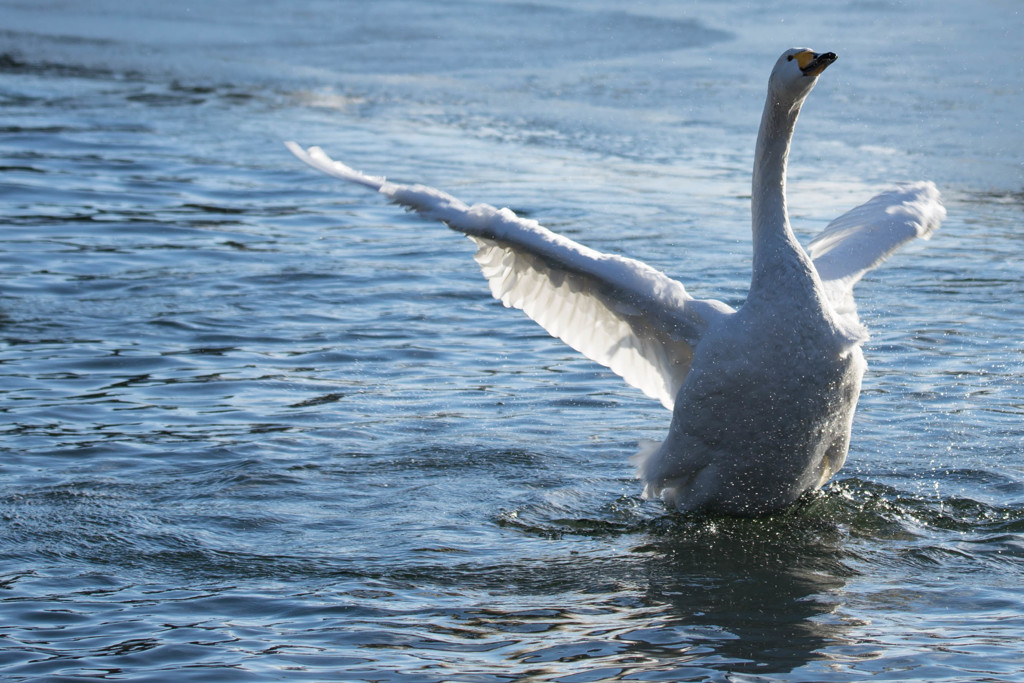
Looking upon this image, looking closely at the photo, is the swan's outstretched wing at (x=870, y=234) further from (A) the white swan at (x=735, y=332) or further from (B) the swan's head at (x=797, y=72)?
(B) the swan's head at (x=797, y=72)

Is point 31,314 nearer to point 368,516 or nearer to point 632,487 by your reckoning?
point 368,516

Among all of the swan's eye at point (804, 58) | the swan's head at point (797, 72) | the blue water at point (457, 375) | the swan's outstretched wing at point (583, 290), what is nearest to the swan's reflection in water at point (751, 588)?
the blue water at point (457, 375)

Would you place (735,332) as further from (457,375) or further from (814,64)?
(457,375)

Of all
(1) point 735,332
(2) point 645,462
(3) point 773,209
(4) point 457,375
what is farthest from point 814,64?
(4) point 457,375

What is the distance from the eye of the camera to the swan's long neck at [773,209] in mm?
5410

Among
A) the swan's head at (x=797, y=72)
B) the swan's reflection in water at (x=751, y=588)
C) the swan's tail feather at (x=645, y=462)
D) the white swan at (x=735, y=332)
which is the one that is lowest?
the swan's reflection in water at (x=751, y=588)

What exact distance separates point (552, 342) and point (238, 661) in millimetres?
4535

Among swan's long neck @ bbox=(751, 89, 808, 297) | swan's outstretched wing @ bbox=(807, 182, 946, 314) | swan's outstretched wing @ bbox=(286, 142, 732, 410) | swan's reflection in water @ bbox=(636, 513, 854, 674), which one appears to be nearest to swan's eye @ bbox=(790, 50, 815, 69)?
swan's long neck @ bbox=(751, 89, 808, 297)

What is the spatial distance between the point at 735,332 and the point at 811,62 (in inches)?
43.5

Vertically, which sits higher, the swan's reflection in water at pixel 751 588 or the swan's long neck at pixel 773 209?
the swan's long neck at pixel 773 209

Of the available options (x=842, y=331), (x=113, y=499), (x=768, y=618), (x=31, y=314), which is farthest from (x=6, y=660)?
(x=31, y=314)

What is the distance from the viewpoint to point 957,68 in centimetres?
1405

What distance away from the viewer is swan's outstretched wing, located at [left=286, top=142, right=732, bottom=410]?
5.67m

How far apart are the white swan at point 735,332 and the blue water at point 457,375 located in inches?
13.0
